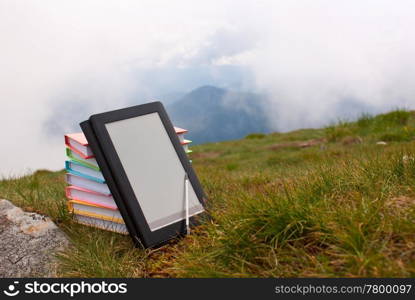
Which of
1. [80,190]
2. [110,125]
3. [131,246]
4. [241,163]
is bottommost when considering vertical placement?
[241,163]

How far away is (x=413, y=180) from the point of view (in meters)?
3.84

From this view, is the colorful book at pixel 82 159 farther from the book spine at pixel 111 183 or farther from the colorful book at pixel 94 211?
the colorful book at pixel 94 211

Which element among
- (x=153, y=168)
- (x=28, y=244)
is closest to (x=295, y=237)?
(x=153, y=168)

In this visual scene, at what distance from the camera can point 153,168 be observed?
388 cm

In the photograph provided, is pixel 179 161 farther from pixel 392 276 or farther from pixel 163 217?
pixel 392 276

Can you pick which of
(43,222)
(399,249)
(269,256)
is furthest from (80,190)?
(399,249)

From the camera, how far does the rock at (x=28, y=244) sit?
3791 millimetres

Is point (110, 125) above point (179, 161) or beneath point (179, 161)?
above

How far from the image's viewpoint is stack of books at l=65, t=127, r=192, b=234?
392 centimetres

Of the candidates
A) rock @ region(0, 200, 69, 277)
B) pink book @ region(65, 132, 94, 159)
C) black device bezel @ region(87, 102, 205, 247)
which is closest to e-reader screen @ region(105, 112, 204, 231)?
black device bezel @ region(87, 102, 205, 247)

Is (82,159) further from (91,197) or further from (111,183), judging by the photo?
(111,183)

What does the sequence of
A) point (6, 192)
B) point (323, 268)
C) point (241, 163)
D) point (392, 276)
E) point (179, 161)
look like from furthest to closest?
point (241, 163)
point (6, 192)
point (179, 161)
point (323, 268)
point (392, 276)

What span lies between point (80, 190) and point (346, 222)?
2.36 m

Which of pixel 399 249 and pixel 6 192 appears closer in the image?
pixel 399 249
